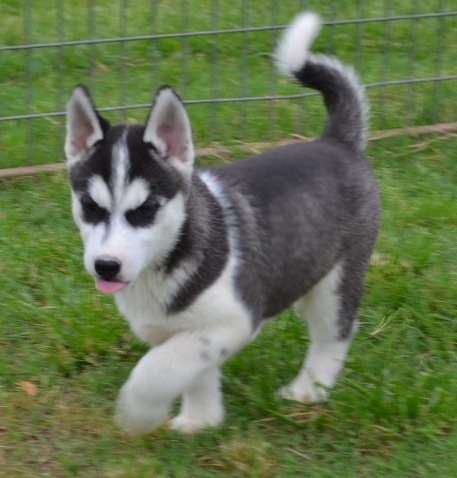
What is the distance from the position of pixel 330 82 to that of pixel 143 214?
1.14 meters

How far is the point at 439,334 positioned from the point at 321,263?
719 mm

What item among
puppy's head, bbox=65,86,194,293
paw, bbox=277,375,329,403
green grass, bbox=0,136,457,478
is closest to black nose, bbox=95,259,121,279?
puppy's head, bbox=65,86,194,293

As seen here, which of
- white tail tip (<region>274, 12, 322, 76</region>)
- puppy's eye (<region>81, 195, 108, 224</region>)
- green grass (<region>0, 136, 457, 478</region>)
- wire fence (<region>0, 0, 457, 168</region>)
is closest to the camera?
puppy's eye (<region>81, 195, 108, 224</region>)

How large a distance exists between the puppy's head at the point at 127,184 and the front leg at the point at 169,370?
27cm

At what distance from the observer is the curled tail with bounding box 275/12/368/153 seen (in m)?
4.02

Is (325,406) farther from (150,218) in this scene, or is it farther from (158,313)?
(150,218)

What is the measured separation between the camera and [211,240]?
11.4 ft

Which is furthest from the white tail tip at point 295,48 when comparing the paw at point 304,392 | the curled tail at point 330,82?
the paw at point 304,392

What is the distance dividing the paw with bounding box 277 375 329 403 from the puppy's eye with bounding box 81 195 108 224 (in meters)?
0.99

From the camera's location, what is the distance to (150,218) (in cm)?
325

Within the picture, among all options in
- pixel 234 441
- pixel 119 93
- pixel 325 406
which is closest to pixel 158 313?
pixel 234 441

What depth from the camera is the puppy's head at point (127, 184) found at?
3172 millimetres

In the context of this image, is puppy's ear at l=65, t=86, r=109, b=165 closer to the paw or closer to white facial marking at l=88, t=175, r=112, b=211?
white facial marking at l=88, t=175, r=112, b=211

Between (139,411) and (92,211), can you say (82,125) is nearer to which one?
(92,211)
